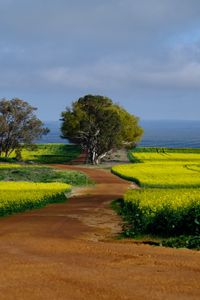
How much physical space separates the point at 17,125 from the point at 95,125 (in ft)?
42.9

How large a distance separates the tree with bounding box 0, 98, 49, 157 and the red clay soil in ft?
196

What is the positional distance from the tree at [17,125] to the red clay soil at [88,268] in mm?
59827

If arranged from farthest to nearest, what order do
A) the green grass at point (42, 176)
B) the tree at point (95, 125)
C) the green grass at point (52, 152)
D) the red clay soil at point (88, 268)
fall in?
the green grass at point (52, 152), the tree at point (95, 125), the green grass at point (42, 176), the red clay soil at point (88, 268)

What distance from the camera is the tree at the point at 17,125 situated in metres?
75.1

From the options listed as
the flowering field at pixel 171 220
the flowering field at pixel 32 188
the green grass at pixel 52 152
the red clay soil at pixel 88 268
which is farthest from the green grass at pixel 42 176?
the green grass at pixel 52 152

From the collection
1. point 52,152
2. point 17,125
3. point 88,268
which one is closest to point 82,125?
point 17,125

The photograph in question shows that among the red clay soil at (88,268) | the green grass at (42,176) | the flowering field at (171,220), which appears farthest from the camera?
the green grass at (42,176)

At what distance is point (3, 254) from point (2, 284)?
2942 mm

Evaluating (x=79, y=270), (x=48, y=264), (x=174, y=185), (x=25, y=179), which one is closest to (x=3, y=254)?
(x=48, y=264)

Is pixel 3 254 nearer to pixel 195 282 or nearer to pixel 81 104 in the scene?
pixel 195 282

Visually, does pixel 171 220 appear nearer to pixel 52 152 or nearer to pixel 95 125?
pixel 95 125

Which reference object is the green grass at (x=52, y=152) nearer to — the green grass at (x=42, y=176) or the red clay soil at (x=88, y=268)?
the green grass at (x=42, y=176)

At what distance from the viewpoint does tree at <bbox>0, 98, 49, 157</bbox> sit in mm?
75062

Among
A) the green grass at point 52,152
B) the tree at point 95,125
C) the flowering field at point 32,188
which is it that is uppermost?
the tree at point 95,125
